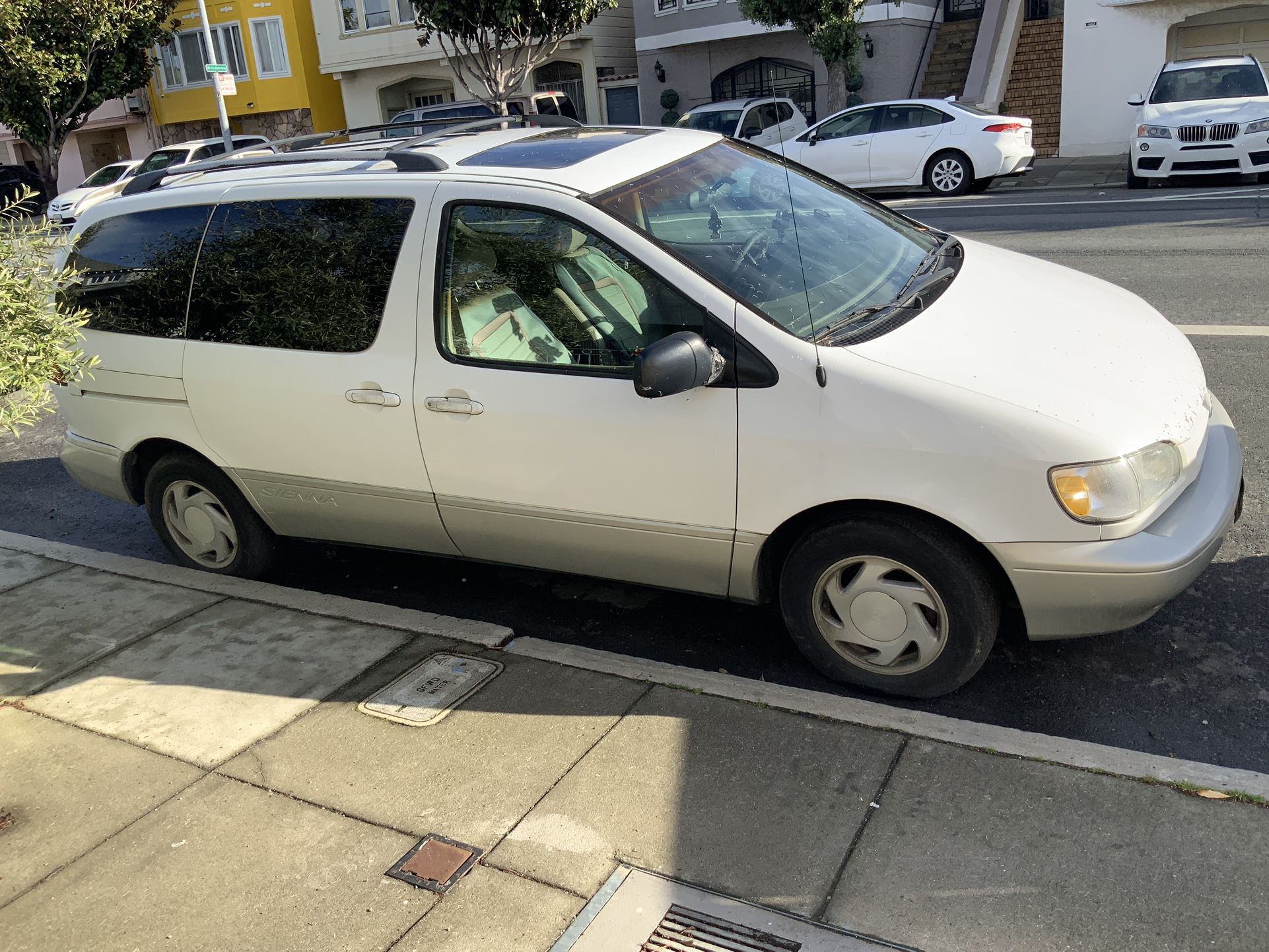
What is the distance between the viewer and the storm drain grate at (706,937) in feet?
8.83

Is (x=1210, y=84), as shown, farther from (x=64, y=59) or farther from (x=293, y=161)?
(x=64, y=59)

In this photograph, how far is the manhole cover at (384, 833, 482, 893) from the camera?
9.85 feet

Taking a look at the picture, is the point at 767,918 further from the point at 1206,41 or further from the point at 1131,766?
the point at 1206,41

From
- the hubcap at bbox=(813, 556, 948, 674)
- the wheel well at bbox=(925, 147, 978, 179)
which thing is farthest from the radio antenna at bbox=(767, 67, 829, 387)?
the wheel well at bbox=(925, 147, 978, 179)

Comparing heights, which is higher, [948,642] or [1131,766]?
[948,642]

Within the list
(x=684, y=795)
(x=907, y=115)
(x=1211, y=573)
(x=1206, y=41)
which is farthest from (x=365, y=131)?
(x=1206, y=41)

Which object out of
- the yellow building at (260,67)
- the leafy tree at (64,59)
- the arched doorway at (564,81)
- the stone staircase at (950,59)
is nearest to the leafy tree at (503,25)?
the stone staircase at (950,59)

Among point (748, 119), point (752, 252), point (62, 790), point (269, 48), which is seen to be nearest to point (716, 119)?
point (748, 119)

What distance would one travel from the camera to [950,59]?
2528cm

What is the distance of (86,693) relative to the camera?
4156mm

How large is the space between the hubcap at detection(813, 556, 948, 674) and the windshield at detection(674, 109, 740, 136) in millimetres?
17166

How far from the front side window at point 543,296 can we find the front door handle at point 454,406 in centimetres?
16

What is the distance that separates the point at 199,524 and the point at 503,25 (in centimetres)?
1701

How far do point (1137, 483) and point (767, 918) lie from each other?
5.32 ft
